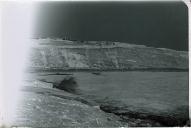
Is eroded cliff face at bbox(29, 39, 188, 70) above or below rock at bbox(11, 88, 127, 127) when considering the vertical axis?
above

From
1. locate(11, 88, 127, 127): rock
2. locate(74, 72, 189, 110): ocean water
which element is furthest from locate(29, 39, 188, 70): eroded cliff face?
locate(11, 88, 127, 127): rock

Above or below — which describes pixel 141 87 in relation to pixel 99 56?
below

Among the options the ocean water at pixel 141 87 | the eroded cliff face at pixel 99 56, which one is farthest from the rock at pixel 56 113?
the eroded cliff face at pixel 99 56

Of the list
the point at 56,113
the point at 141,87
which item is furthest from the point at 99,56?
the point at 56,113

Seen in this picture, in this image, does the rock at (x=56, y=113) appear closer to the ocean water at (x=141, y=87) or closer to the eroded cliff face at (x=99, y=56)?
the ocean water at (x=141, y=87)

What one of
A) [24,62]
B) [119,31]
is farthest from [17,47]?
[119,31]

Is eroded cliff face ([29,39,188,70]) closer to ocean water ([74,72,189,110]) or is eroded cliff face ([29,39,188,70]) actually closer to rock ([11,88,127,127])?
ocean water ([74,72,189,110])

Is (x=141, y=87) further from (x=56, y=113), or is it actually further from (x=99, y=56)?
(x=56, y=113)

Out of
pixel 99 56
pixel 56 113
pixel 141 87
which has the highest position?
pixel 99 56
